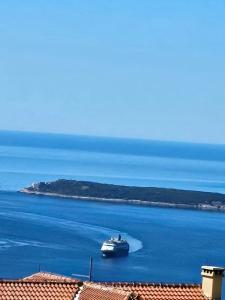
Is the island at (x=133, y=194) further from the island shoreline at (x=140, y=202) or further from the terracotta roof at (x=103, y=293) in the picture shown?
the terracotta roof at (x=103, y=293)

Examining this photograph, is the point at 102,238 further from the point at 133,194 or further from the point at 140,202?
the point at 133,194

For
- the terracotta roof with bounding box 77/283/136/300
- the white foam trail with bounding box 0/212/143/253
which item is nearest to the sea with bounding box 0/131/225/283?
the white foam trail with bounding box 0/212/143/253

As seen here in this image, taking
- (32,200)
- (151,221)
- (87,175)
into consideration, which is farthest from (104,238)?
(87,175)

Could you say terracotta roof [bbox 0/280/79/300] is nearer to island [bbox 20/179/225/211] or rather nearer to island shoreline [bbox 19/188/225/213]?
island shoreline [bbox 19/188/225/213]

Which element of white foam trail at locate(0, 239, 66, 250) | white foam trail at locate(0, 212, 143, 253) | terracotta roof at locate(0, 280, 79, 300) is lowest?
white foam trail at locate(0, 239, 66, 250)

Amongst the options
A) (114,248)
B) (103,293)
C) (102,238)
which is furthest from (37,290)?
(102,238)
